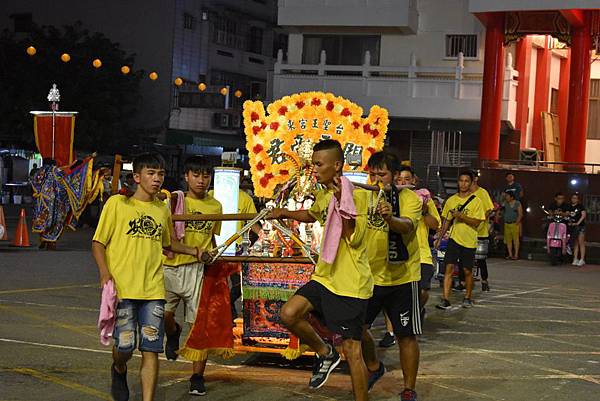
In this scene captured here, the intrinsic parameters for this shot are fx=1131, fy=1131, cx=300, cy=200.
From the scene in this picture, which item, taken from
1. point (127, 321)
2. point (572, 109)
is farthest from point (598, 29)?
point (127, 321)

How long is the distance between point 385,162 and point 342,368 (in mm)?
2414

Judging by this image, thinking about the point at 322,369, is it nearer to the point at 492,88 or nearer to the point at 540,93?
the point at 492,88

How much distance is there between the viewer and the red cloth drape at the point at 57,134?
2503cm

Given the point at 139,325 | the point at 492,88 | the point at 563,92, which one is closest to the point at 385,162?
the point at 139,325

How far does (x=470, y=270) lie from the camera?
1519 centimetres

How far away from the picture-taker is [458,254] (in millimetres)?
15023

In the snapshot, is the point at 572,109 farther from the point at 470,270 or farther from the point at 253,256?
the point at 253,256

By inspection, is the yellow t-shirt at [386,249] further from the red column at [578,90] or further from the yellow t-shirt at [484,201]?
the red column at [578,90]

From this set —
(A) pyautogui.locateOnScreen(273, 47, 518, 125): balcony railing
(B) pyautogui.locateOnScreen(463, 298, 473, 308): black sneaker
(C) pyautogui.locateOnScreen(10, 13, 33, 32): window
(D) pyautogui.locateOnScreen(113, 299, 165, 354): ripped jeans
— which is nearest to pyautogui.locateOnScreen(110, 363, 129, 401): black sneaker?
(D) pyautogui.locateOnScreen(113, 299, 165, 354): ripped jeans

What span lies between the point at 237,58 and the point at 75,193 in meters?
30.6

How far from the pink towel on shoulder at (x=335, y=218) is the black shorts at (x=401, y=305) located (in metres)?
0.93

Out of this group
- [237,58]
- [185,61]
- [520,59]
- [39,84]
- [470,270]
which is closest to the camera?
[470,270]

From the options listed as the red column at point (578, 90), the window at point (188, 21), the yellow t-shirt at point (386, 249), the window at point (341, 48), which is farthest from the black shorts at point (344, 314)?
the window at point (188, 21)

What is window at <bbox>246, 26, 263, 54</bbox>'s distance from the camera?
5500 cm
